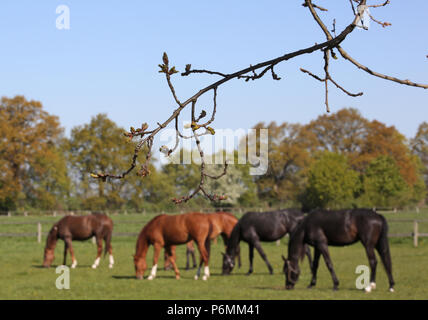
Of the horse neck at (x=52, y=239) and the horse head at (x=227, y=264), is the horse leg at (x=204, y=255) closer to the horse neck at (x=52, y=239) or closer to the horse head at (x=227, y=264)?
the horse head at (x=227, y=264)

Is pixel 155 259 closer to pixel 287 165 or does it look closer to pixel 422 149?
pixel 287 165

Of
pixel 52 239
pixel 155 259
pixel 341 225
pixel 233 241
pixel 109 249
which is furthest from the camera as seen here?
pixel 52 239

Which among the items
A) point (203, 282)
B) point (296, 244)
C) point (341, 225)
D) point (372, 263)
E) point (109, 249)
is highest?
point (341, 225)

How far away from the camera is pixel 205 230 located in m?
15.7

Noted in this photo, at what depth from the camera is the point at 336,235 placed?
12.9 meters

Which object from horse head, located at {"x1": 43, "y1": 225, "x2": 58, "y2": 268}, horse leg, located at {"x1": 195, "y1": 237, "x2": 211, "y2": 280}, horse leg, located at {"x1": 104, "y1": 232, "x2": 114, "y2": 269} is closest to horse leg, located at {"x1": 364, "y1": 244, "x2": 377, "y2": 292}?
horse leg, located at {"x1": 195, "y1": 237, "x2": 211, "y2": 280}

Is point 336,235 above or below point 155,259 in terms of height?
above

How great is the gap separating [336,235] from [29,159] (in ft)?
142

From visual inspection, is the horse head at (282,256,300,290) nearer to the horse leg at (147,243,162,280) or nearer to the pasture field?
the pasture field

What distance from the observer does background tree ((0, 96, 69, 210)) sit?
51.3 m

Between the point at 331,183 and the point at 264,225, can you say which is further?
the point at 331,183

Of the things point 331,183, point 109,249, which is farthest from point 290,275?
point 331,183
